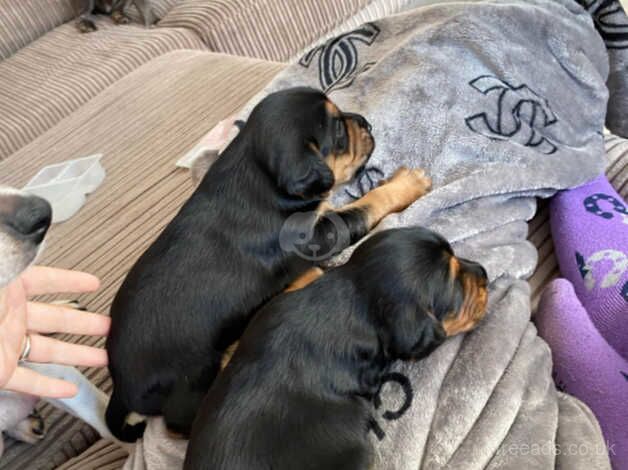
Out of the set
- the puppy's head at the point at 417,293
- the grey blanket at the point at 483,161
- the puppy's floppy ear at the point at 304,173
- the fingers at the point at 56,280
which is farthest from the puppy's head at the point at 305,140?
the fingers at the point at 56,280

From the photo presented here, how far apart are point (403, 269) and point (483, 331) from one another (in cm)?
18

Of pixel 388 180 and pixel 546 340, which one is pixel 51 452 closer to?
pixel 388 180

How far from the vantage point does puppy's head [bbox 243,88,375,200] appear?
4.36ft

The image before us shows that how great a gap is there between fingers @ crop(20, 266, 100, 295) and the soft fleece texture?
0.93 meters

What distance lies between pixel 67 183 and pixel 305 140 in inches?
40.8

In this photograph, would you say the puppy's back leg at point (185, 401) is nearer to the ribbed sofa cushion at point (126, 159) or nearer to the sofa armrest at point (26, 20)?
the ribbed sofa cushion at point (126, 159)

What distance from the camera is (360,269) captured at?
1179 millimetres

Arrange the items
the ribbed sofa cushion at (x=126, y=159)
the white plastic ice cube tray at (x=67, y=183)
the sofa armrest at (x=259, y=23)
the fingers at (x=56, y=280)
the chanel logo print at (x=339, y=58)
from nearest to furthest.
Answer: the fingers at (x=56, y=280) → the ribbed sofa cushion at (x=126, y=159) → the chanel logo print at (x=339, y=58) → the white plastic ice cube tray at (x=67, y=183) → the sofa armrest at (x=259, y=23)

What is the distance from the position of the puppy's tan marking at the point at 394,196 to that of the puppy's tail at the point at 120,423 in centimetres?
60

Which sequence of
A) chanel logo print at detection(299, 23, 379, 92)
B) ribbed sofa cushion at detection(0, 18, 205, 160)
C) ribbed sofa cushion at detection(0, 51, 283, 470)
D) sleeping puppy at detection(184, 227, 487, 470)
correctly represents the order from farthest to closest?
1. ribbed sofa cushion at detection(0, 18, 205, 160)
2. chanel logo print at detection(299, 23, 379, 92)
3. ribbed sofa cushion at detection(0, 51, 283, 470)
4. sleeping puppy at detection(184, 227, 487, 470)

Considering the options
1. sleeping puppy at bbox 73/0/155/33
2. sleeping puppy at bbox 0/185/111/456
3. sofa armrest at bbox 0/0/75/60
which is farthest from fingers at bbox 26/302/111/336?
sofa armrest at bbox 0/0/75/60

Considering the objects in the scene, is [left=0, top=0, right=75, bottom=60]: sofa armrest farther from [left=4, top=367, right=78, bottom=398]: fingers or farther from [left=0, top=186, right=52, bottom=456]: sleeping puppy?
[left=4, top=367, right=78, bottom=398]: fingers

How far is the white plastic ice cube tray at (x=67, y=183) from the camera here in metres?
2.05

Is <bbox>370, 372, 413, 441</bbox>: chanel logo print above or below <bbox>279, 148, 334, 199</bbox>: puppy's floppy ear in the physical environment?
below
